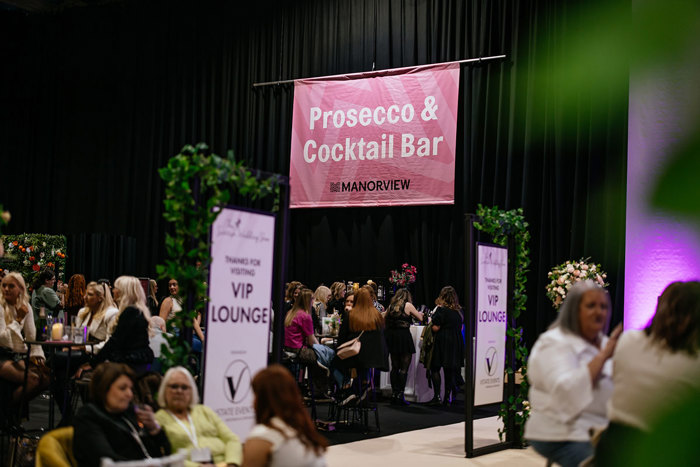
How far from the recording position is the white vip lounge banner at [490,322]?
5.99 m

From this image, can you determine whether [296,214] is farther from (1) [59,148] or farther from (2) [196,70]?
(1) [59,148]

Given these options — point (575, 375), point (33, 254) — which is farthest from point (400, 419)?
point (33, 254)

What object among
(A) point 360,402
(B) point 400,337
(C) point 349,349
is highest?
(C) point 349,349

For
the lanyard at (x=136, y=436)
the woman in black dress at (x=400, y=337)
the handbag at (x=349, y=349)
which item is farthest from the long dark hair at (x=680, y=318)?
the woman in black dress at (x=400, y=337)

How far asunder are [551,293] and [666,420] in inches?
328

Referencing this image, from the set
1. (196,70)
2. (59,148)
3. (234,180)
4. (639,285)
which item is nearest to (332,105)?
(196,70)

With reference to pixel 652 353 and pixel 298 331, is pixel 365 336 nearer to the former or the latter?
pixel 298 331

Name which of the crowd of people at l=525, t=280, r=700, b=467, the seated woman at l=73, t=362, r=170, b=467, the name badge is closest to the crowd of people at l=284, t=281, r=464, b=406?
the seated woman at l=73, t=362, r=170, b=467

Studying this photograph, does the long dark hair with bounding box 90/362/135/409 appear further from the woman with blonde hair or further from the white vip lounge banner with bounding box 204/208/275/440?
the woman with blonde hair

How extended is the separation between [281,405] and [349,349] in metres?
4.63

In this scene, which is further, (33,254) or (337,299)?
(33,254)

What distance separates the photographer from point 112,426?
322 centimetres

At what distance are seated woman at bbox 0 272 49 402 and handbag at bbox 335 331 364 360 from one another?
2.57m

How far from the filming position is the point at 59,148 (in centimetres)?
1645
